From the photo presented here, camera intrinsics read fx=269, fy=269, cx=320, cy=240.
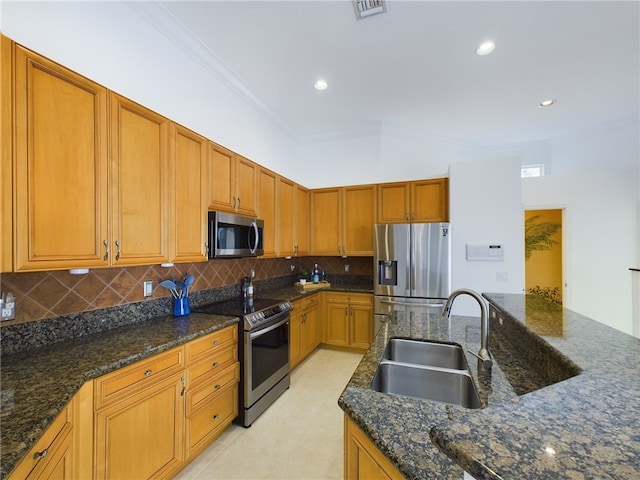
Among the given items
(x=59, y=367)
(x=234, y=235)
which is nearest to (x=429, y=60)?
(x=234, y=235)

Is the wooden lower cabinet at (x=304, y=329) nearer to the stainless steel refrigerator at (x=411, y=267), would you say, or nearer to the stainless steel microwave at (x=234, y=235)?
the stainless steel refrigerator at (x=411, y=267)

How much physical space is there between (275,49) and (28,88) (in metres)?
1.85

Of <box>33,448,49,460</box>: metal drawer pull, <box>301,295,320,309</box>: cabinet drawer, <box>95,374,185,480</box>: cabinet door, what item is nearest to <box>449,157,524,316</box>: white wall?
<box>301,295,320,309</box>: cabinet drawer

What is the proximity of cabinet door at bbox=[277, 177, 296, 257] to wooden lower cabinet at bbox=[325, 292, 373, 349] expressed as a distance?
2.95 feet

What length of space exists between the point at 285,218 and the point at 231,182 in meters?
1.08

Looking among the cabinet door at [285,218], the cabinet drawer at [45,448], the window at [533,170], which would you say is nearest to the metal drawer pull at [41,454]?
the cabinet drawer at [45,448]

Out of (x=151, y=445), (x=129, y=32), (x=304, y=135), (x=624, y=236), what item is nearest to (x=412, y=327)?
(x=151, y=445)

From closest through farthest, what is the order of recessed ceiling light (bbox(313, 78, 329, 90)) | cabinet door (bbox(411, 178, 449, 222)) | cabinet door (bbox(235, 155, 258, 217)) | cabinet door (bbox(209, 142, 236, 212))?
cabinet door (bbox(209, 142, 236, 212))
cabinet door (bbox(235, 155, 258, 217))
recessed ceiling light (bbox(313, 78, 329, 90))
cabinet door (bbox(411, 178, 449, 222))

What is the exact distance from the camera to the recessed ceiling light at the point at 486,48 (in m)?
2.36

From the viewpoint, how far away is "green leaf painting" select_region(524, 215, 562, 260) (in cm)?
522

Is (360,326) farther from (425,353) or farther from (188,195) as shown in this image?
(188,195)

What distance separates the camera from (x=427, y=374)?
1.33 meters

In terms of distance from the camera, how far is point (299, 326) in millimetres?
3229

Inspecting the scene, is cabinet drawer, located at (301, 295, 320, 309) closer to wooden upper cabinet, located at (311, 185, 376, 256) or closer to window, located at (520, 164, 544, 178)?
wooden upper cabinet, located at (311, 185, 376, 256)
